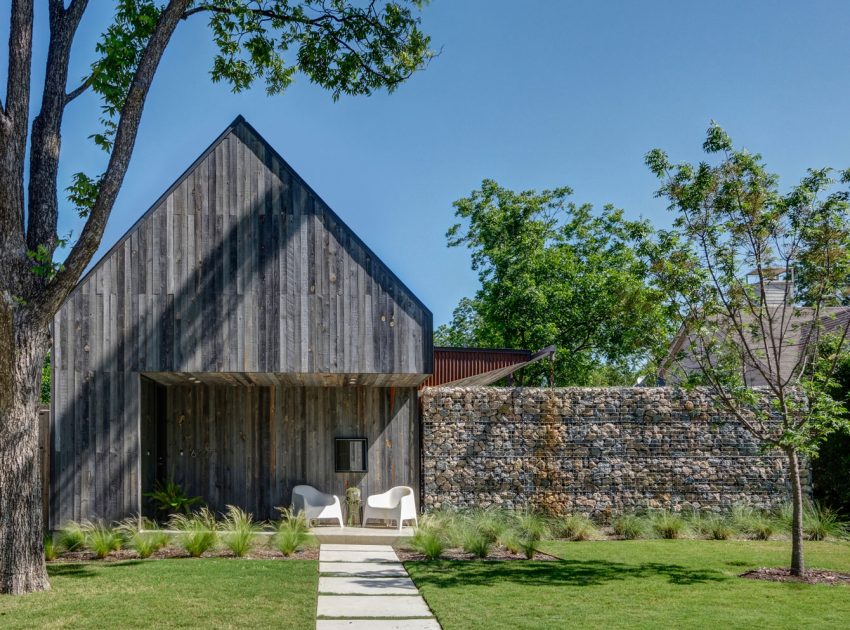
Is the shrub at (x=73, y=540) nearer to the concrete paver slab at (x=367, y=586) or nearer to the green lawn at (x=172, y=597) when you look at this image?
the green lawn at (x=172, y=597)

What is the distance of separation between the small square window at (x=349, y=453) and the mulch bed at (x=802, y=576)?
6.66 m

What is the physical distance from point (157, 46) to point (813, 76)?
31.7ft

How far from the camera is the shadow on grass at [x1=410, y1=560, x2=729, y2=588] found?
29.1 feet

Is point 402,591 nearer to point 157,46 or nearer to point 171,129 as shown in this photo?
point 157,46

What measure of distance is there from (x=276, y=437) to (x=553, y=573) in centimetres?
620

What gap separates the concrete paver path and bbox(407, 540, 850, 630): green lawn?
0.19 metres

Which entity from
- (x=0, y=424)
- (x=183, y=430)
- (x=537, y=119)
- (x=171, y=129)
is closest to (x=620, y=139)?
(x=537, y=119)

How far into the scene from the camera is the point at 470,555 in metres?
10.7

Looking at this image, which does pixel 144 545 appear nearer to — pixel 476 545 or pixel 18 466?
pixel 18 466

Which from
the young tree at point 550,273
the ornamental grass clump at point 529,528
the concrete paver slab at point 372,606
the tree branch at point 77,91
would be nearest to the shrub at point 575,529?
the ornamental grass clump at point 529,528

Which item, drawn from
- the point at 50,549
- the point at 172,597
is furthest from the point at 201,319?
the point at 172,597

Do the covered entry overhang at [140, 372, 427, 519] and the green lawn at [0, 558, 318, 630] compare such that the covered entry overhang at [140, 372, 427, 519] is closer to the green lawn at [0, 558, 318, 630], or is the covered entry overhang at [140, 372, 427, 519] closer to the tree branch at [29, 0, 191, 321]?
the green lawn at [0, 558, 318, 630]

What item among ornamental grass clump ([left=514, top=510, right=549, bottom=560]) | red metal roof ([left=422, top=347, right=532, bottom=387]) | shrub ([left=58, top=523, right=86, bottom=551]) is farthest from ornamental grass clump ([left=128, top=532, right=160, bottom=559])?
red metal roof ([left=422, top=347, right=532, bottom=387])

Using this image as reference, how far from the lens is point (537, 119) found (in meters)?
17.8
